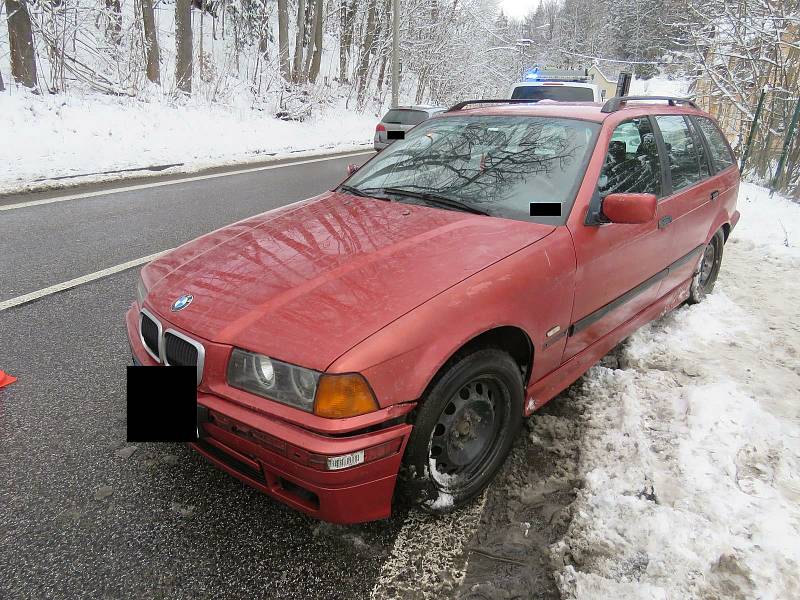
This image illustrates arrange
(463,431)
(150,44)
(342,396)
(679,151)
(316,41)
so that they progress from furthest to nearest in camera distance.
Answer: (316,41), (150,44), (679,151), (463,431), (342,396)

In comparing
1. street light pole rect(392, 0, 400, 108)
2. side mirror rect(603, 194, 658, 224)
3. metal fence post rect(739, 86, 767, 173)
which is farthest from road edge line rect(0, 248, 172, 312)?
street light pole rect(392, 0, 400, 108)

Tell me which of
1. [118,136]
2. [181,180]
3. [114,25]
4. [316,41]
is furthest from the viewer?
[316,41]

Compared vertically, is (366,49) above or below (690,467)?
above

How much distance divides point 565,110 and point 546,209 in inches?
35.7

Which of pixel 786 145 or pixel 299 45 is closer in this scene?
pixel 786 145

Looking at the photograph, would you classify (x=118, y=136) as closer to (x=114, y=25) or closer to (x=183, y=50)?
(x=114, y=25)

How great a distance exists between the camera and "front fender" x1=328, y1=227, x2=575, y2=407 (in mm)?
1743

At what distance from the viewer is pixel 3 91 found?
Answer: 10898 millimetres

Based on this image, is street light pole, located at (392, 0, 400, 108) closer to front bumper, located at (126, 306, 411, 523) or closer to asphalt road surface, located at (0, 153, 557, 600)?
asphalt road surface, located at (0, 153, 557, 600)

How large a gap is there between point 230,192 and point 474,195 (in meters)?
6.16

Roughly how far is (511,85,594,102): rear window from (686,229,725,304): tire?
7.06 meters

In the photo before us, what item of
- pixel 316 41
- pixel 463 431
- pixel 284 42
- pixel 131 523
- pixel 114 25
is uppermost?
pixel 316 41

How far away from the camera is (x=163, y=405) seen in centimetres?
199

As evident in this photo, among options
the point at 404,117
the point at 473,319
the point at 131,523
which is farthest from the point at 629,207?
the point at 404,117
